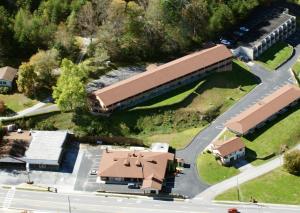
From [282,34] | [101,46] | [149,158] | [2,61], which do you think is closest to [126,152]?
[149,158]

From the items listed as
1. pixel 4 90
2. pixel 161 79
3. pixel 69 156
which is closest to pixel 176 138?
pixel 161 79

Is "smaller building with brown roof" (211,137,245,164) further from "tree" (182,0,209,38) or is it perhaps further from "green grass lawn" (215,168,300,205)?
"tree" (182,0,209,38)

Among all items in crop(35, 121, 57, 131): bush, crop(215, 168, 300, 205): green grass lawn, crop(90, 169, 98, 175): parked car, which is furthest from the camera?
crop(35, 121, 57, 131): bush

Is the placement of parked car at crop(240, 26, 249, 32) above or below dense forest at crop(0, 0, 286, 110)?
above

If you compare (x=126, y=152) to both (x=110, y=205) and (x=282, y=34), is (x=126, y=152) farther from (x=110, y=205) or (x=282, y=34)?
(x=282, y=34)

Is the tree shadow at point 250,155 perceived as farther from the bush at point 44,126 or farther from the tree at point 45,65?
the tree at point 45,65

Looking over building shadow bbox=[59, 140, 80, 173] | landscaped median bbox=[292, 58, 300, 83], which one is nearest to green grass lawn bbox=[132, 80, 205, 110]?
building shadow bbox=[59, 140, 80, 173]
